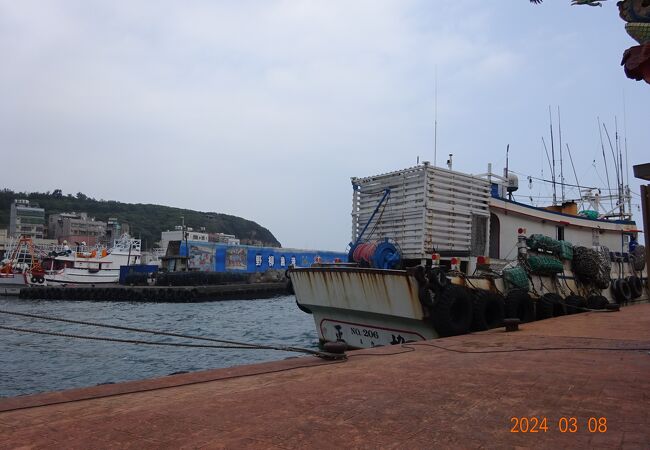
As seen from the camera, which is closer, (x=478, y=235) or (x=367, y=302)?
(x=367, y=302)

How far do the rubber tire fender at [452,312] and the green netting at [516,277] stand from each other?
217cm

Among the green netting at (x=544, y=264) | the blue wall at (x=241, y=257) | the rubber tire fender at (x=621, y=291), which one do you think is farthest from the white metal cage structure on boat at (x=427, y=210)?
the blue wall at (x=241, y=257)

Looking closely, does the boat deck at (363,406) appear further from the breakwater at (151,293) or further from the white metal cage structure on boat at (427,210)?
the breakwater at (151,293)

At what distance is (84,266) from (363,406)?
174 ft

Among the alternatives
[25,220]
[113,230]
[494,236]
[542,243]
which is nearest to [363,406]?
[542,243]

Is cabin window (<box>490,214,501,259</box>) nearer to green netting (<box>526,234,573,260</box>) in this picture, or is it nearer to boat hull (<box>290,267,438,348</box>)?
green netting (<box>526,234,573,260</box>)

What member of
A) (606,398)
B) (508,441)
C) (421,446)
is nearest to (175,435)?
(421,446)

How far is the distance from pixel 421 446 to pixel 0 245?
104m

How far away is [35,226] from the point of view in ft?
380

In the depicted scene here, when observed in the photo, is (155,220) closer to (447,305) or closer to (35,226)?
(35,226)

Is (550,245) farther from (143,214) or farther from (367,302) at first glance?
(143,214)

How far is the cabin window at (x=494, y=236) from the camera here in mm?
14422
